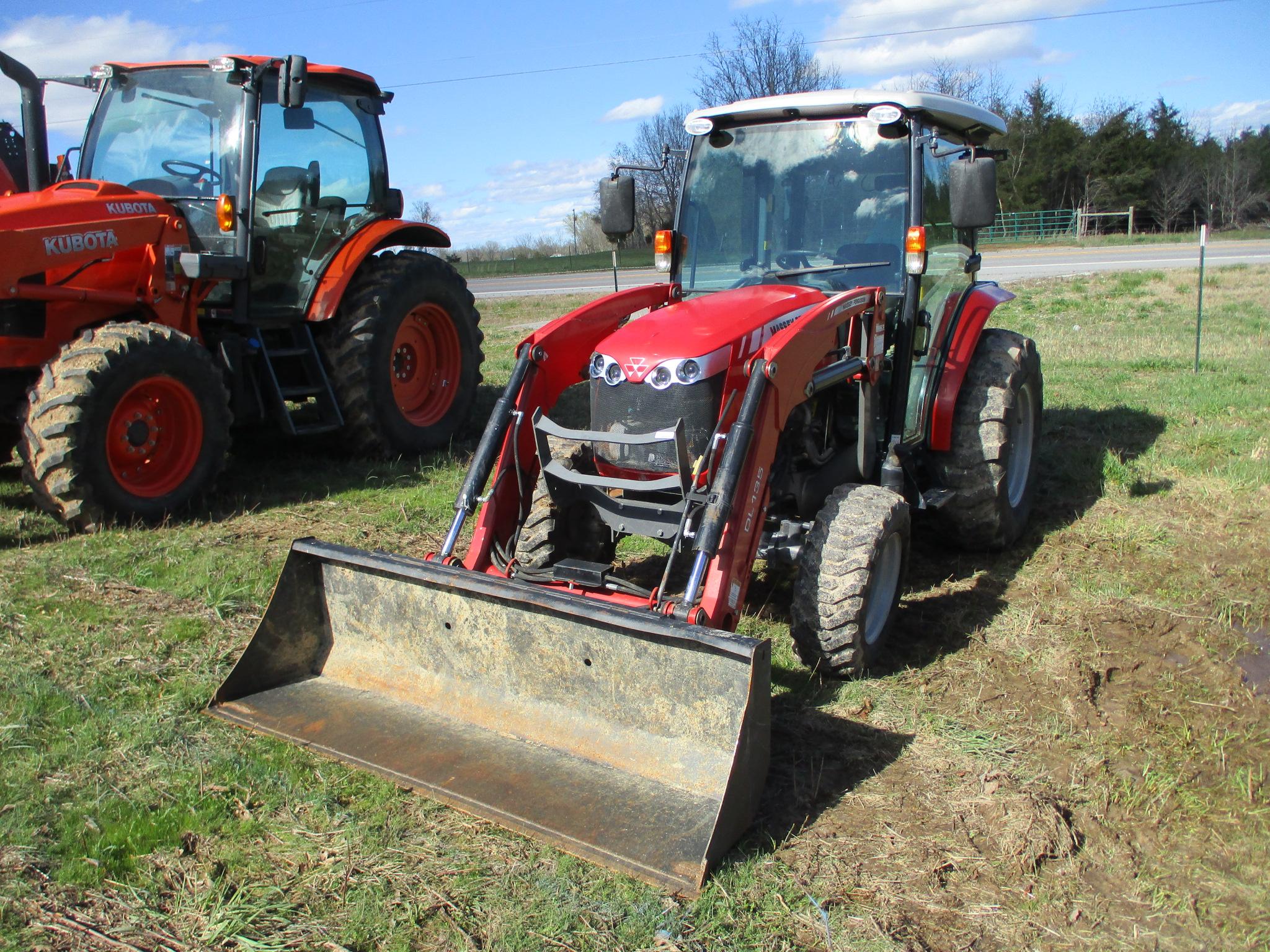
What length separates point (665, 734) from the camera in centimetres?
333

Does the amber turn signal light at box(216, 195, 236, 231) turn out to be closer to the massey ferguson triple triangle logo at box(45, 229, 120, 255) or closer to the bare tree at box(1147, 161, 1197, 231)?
the massey ferguson triple triangle logo at box(45, 229, 120, 255)

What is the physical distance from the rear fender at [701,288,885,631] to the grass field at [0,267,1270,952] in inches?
21.4

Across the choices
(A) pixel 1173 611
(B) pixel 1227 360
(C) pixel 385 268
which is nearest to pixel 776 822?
(A) pixel 1173 611

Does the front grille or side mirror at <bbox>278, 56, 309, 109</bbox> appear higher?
side mirror at <bbox>278, 56, 309, 109</bbox>

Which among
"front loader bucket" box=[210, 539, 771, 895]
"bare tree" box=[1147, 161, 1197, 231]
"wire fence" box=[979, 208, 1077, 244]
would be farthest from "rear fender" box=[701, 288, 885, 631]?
"bare tree" box=[1147, 161, 1197, 231]

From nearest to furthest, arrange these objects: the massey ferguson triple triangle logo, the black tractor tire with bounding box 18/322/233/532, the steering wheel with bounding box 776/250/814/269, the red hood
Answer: the red hood
the steering wheel with bounding box 776/250/814/269
the black tractor tire with bounding box 18/322/233/532
the massey ferguson triple triangle logo

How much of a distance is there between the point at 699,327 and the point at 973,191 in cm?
134

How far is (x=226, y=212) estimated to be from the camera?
643cm

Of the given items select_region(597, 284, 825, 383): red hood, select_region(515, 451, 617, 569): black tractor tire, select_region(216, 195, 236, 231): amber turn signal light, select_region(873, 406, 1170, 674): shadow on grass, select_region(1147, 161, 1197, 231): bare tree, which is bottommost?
select_region(873, 406, 1170, 674): shadow on grass

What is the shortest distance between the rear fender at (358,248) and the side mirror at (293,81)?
3.75ft

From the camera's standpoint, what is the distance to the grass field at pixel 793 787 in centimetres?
273

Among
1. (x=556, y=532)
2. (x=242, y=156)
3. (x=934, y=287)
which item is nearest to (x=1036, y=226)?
(x=934, y=287)

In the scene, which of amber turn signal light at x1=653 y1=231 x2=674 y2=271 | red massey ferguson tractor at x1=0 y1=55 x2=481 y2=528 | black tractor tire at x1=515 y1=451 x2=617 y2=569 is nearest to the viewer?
black tractor tire at x1=515 y1=451 x2=617 y2=569

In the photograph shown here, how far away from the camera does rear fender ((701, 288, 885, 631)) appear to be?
3.64 meters
